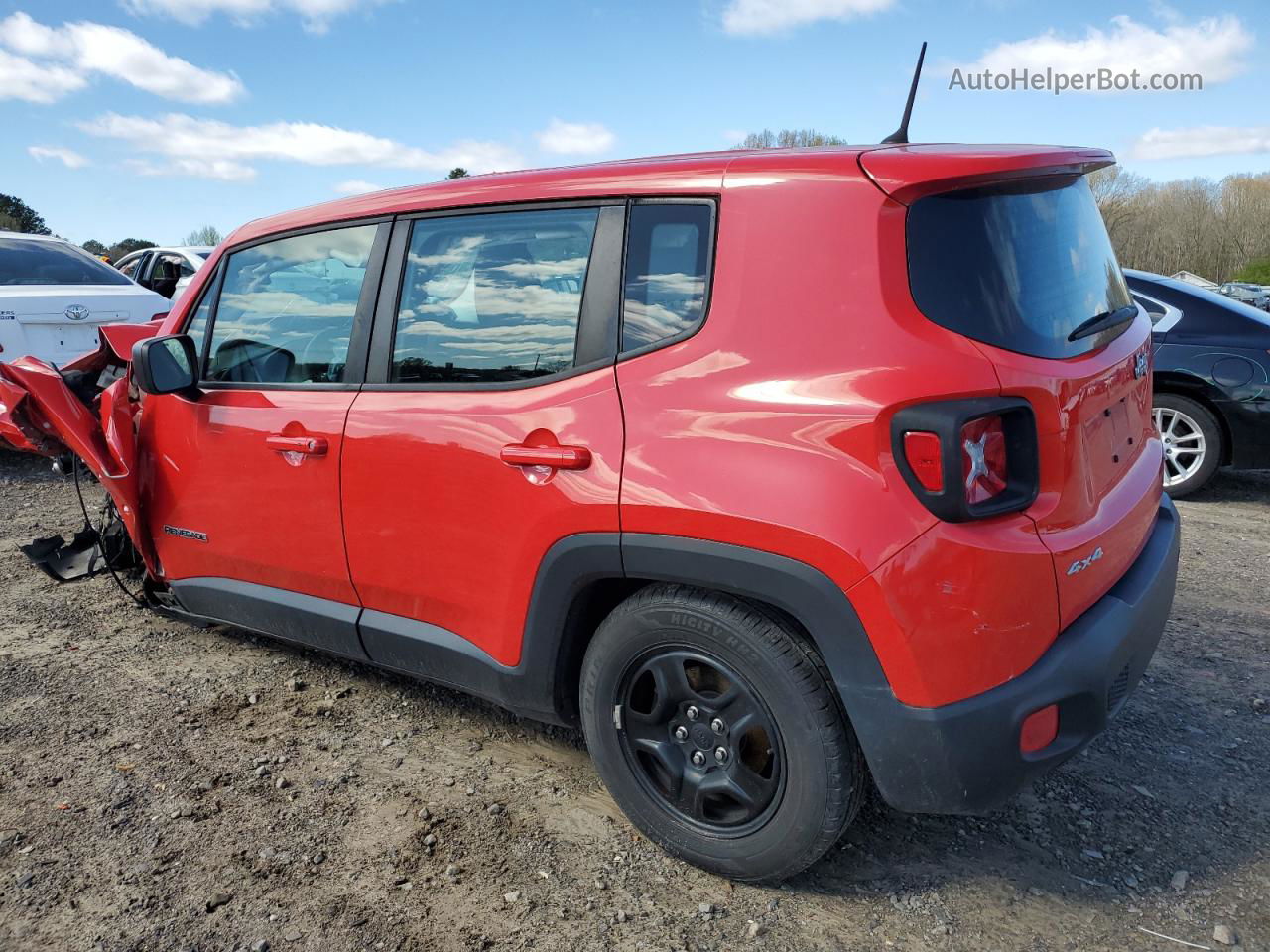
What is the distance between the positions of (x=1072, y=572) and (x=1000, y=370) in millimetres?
484

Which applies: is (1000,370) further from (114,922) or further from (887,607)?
(114,922)

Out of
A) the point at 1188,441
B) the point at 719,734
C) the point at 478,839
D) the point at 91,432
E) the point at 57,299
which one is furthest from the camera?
the point at 57,299

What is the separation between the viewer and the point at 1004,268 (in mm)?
2152

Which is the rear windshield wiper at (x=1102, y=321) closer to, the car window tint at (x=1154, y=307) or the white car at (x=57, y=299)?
the car window tint at (x=1154, y=307)

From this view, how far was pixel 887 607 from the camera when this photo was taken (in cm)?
198

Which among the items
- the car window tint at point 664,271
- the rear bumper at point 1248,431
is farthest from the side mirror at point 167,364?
the rear bumper at point 1248,431

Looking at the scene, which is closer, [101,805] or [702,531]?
[702,531]

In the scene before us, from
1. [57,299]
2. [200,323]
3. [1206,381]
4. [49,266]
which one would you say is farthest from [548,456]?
[49,266]

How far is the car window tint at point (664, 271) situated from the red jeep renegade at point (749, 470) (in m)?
0.01

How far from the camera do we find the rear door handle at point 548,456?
237 centimetres

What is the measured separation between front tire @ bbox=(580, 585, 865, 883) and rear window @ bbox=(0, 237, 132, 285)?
6.75 metres

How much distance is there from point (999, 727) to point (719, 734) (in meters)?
0.65

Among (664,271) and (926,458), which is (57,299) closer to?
(664,271)

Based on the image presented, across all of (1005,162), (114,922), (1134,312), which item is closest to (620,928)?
(114,922)
